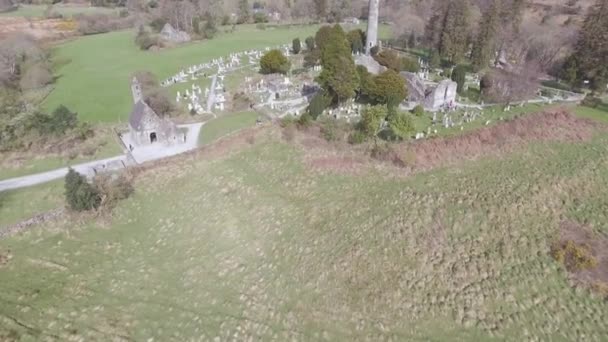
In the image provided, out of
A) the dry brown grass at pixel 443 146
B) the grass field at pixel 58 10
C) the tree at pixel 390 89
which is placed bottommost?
the dry brown grass at pixel 443 146

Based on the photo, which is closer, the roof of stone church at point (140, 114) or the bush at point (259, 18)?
the roof of stone church at point (140, 114)

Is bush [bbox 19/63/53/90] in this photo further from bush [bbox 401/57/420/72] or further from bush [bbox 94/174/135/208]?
bush [bbox 401/57/420/72]

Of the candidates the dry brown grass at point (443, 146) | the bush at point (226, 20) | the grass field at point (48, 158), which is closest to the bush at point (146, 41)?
the bush at point (226, 20)

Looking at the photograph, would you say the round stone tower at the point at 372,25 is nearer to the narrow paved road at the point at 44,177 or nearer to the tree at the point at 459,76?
the tree at the point at 459,76

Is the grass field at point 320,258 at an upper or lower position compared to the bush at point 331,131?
lower

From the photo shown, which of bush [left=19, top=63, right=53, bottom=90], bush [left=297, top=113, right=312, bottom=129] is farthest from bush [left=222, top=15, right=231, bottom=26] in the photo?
bush [left=297, top=113, right=312, bottom=129]

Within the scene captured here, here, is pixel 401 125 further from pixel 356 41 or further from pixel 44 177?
pixel 356 41
